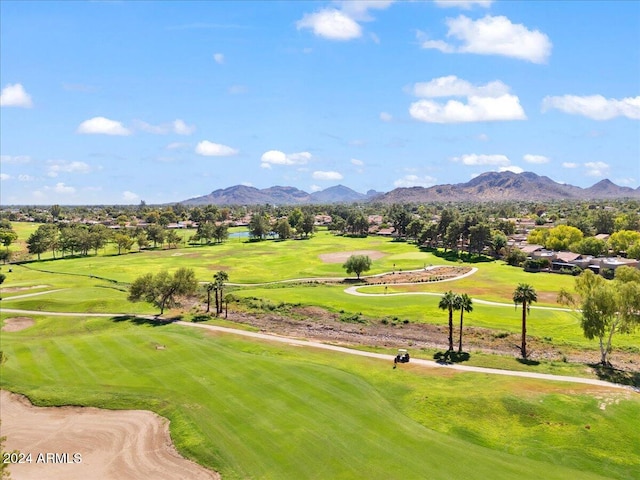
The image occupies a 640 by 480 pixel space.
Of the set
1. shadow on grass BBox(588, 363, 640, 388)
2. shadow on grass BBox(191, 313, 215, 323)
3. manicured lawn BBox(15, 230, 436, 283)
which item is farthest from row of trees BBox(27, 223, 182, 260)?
shadow on grass BBox(588, 363, 640, 388)

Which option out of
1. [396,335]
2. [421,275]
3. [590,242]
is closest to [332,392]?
[396,335]

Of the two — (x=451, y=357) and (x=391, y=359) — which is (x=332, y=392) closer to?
(x=391, y=359)

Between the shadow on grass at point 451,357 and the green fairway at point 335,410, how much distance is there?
15.7 ft

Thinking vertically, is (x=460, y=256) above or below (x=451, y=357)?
above

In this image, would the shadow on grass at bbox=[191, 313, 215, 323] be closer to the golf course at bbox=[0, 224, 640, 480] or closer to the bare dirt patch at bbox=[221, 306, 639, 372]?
the golf course at bbox=[0, 224, 640, 480]

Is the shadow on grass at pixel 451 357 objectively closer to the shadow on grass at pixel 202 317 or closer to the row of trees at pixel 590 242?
the shadow on grass at pixel 202 317

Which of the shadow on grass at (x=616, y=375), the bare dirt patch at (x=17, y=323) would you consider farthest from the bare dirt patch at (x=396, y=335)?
the bare dirt patch at (x=17, y=323)

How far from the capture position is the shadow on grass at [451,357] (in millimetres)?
52219

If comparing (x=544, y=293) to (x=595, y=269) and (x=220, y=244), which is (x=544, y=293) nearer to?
(x=595, y=269)

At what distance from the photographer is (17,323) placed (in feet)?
229

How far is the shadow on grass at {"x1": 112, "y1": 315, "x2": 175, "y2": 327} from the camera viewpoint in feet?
226

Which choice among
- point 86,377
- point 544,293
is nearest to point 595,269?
point 544,293

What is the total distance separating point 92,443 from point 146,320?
1522 inches

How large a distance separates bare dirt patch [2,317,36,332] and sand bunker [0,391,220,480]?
105 feet
